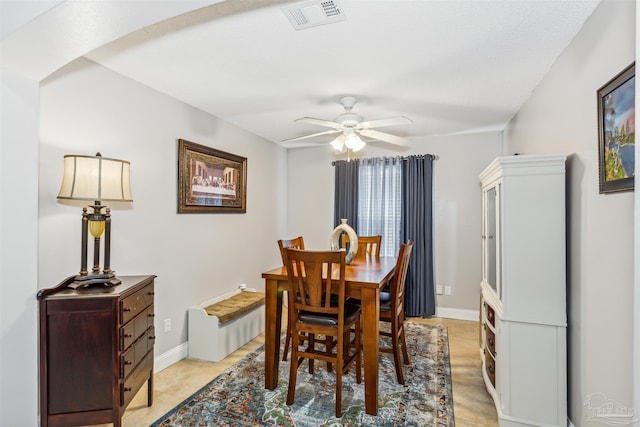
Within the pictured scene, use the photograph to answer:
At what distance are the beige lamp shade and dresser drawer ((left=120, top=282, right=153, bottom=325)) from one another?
60 cm

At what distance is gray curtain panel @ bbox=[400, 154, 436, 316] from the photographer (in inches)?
170

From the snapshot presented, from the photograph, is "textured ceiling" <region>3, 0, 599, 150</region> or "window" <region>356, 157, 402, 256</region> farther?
"window" <region>356, 157, 402, 256</region>

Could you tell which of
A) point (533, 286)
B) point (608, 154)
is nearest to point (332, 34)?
point (608, 154)

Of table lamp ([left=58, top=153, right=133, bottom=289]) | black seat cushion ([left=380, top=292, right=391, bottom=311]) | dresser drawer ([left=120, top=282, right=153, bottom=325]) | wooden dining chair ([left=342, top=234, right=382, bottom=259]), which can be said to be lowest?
black seat cushion ([left=380, top=292, right=391, bottom=311])

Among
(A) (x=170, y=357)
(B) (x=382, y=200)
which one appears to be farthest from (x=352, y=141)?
(A) (x=170, y=357)

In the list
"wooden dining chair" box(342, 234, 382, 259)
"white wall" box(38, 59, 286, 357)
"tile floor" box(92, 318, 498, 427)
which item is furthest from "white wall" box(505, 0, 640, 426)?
"white wall" box(38, 59, 286, 357)

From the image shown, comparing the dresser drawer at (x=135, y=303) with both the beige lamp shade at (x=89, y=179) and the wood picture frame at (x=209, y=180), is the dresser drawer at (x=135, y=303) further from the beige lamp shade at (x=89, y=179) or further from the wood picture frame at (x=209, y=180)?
the wood picture frame at (x=209, y=180)

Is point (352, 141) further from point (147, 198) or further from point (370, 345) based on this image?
point (147, 198)

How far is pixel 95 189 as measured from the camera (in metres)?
1.90

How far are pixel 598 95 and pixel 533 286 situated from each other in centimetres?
110

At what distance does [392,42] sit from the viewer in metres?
2.03

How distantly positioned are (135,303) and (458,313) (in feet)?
12.3

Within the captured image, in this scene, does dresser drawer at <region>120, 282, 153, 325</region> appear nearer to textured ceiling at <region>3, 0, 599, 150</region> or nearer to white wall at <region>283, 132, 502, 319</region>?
textured ceiling at <region>3, 0, 599, 150</region>

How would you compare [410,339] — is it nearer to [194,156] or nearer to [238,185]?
[238,185]
